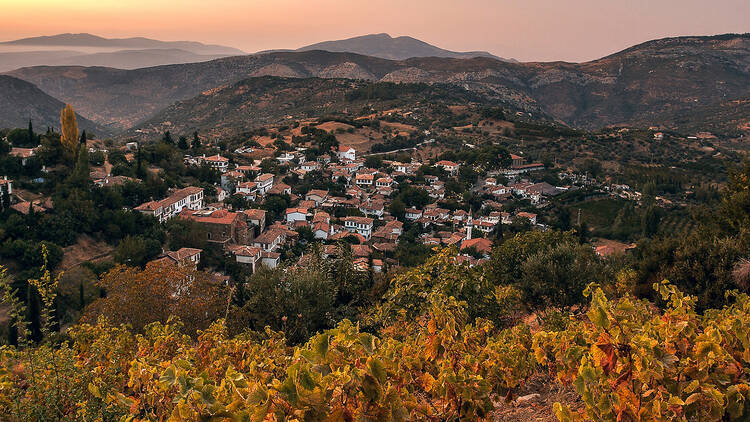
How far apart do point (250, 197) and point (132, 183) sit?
819 cm

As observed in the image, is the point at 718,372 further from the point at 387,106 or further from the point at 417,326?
the point at 387,106

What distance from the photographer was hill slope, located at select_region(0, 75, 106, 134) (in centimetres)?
10306

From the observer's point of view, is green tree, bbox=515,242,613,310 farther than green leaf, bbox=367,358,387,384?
Yes

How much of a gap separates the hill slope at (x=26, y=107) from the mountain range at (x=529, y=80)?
13.2 m

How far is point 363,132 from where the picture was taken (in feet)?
211

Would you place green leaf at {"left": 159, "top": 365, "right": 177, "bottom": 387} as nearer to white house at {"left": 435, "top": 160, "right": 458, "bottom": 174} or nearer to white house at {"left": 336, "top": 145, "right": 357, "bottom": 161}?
white house at {"left": 435, "top": 160, "right": 458, "bottom": 174}

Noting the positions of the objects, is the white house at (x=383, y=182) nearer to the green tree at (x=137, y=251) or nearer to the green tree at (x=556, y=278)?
the green tree at (x=137, y=251)

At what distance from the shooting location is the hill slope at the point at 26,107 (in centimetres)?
10306

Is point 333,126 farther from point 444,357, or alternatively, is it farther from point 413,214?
point 444,357

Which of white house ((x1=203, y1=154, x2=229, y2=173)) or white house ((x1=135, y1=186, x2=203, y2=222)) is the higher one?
white house ((x1=203, y1=154, x2=229, y2=173))

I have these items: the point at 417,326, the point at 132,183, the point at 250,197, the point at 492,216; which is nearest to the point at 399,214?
the point at 492,216

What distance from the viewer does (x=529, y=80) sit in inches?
5960

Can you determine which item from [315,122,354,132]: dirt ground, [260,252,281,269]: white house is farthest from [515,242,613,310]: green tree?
[315,122,354,132]: dirt ground

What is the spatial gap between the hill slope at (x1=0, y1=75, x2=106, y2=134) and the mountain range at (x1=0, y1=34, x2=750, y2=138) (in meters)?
13.2
